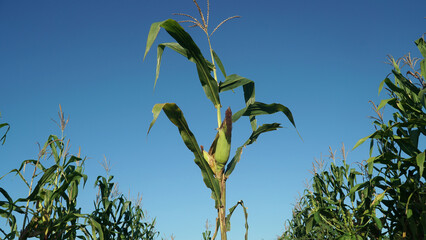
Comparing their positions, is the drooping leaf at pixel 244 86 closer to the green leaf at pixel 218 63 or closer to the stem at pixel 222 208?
the green leaf at pixel 218 63

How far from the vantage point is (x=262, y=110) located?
2.43 metres

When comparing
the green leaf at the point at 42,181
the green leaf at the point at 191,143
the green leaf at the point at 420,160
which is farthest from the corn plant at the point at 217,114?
the green leaf at the point at 42,181

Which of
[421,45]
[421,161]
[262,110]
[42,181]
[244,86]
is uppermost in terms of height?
[421,45]

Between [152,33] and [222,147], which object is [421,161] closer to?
[222,147]

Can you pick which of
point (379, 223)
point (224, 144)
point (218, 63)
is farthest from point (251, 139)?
point (379, 223)

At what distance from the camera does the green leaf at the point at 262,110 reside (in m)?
2.32

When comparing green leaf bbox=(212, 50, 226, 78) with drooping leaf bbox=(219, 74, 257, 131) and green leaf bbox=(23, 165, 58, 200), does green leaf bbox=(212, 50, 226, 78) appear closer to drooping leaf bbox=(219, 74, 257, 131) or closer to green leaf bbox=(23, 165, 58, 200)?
drooping leaf bbox=(219, 74, 257, 131)

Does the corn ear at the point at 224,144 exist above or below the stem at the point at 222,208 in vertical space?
above

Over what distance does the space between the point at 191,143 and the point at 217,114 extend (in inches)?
11.7

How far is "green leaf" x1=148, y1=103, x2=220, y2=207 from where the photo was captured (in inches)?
80.7

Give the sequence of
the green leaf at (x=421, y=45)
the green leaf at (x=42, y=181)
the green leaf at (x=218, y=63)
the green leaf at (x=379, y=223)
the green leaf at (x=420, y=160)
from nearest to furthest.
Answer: the green leaf at (x=218, y=63) < the green leaf at (x=420, y=160) < the green leaf at (x=42, y=181) < the green leaf at (x=421, y=45) < the green leaf at (x=379, y=223)

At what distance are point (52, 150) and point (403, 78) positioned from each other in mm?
3626

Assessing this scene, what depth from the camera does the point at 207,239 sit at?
24.9 ft

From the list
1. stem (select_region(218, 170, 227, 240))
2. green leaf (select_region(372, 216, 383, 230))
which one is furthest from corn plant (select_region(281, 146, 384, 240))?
stem (select_region(218, 170, 227, 240))
